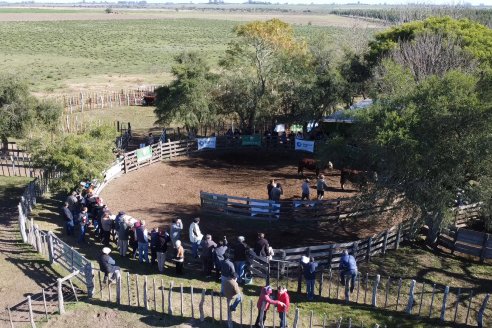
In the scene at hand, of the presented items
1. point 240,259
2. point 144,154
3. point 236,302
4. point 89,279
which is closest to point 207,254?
point 240,259

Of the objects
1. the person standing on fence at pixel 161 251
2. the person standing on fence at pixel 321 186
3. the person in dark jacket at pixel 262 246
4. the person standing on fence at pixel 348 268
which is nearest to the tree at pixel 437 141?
the person standing on fence at pixel 348 268

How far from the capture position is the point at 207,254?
592 inches

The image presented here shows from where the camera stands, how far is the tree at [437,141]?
15.1 m

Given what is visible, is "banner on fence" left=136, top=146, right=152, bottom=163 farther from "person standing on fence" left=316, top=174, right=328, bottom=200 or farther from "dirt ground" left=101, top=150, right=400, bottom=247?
"person standing on fence" left=316, top=174, right=328, bottom=200

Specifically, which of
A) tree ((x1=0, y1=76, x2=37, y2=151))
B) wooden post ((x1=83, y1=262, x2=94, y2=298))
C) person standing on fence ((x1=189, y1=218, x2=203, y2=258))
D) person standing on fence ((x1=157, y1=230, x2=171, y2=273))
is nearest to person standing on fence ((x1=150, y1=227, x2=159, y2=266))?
person standing on fence ((x1=157, y1=230, x2=171, y2=273))

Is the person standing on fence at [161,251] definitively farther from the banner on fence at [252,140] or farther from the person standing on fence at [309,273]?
the banner on fence at [252,140]

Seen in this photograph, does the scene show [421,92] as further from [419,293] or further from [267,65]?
[267,65]

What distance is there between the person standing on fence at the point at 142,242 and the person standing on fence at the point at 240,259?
9.22ft

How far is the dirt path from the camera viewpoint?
13.6 m

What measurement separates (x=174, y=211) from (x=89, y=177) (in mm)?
3660

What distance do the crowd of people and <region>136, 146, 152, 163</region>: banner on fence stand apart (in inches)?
324

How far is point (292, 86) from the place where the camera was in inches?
1192

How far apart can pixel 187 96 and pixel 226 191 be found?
25.1 ft

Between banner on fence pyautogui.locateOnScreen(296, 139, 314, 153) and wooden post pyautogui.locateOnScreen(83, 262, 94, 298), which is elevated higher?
banner on fence pyautogui.locateOnScreen(296, 139, 314, 153)
